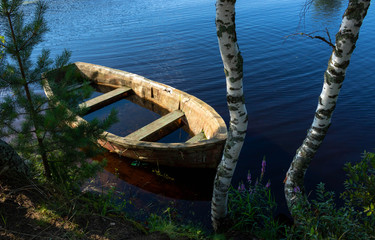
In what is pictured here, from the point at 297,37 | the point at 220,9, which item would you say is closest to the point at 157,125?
the point at 220,9

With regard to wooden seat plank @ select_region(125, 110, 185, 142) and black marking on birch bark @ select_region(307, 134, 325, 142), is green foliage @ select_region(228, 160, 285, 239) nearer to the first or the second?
black marking on birch bark @ select_region(307, 134, 325, 142)

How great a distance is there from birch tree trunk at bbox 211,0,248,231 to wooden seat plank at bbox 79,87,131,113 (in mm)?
5301

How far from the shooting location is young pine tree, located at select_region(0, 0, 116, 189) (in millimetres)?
3248

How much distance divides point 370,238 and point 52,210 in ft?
11.6

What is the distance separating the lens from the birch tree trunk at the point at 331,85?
273 cm

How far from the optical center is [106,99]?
7988mm

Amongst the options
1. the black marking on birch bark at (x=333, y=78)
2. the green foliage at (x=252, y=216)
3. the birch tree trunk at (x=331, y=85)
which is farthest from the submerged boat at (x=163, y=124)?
the black marking on birch bark at (x=333, y=78)

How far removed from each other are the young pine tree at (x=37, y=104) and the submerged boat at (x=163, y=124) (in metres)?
0.25

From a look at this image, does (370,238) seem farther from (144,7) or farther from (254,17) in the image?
(144,7)

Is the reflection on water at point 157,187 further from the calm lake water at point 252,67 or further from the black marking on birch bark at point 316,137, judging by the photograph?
the black marking on birch bark at point 316,137

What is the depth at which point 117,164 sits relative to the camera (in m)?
5.99

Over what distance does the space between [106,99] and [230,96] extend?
574cm

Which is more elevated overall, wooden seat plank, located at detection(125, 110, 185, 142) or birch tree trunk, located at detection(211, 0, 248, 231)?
birch tree trunk, located at detection(211, 0, 248, 231)

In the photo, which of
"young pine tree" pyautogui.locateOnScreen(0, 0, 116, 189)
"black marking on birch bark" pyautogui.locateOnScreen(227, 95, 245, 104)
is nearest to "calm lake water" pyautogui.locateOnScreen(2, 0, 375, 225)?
"black marking on birch bark" pyautogui.locateOnScreen(227, 95, 245, 104)
